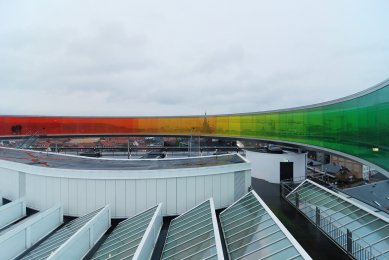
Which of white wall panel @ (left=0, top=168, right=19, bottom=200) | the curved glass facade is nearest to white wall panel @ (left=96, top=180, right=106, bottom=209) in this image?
white wall panel @ (left=0, top=168, right=19, bottom=200)

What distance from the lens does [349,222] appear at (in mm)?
9773

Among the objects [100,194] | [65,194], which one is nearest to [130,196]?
[100,194]

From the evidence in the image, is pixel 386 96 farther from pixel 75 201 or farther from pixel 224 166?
pixel 75 201

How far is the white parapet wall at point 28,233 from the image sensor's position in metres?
9.10

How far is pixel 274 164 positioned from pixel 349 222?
10413 mm

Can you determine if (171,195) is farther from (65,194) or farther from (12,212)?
(12,212)

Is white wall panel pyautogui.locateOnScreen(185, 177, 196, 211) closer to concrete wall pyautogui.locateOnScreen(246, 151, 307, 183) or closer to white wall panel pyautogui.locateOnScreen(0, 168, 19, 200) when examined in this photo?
concrete wall pyautogui.locateOnScreen(246, 151, 307, 183)

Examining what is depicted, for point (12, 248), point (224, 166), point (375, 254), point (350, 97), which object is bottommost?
point (12, 248)

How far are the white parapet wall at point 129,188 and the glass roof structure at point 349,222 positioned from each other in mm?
4731

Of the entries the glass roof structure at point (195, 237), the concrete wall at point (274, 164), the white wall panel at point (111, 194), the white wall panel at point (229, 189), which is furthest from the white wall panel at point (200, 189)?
the concrete wall at point (274, 164)

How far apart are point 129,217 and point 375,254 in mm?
10626

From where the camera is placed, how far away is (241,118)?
29.8m

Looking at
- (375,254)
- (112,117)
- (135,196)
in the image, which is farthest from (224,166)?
(112,117)

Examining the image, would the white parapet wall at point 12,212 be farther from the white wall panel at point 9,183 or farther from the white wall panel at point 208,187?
the white wall panel at point 208,187
